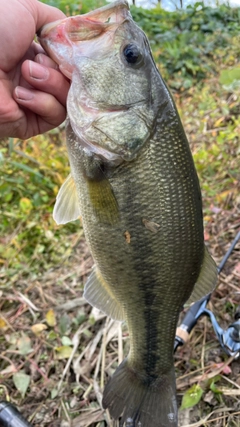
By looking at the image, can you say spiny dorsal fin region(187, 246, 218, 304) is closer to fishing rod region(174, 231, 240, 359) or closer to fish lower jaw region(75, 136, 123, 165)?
fishing rod region(174, 231, 240, 359)

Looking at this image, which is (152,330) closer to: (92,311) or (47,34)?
(92,311)

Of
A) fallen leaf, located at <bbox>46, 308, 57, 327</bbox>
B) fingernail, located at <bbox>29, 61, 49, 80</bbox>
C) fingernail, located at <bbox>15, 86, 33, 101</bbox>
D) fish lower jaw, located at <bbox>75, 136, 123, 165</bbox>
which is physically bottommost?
fallen leaf, located at <bbox>46, 308, 57, 327</bbox>

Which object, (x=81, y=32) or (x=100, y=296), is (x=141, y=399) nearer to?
(x=100, y=296)

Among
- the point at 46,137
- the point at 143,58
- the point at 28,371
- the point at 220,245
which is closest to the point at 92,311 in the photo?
the point at 28,371

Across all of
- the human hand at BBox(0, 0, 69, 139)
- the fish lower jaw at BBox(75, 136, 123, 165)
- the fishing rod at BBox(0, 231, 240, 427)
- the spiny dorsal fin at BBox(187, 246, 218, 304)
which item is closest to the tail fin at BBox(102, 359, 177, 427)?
the fishing rod at BBox(0, 231, 240, 427)

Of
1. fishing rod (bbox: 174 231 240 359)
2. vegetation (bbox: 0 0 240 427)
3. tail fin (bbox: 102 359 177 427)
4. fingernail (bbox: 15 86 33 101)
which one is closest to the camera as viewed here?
fingernail (bbox: 15 86 33 101)

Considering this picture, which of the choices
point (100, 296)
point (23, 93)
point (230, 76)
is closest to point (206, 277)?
point (100, 296)
